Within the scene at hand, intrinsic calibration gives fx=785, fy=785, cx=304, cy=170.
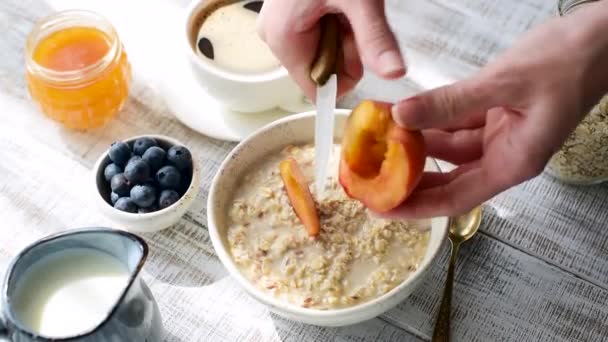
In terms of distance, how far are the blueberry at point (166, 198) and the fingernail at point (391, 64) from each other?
362 millimetres

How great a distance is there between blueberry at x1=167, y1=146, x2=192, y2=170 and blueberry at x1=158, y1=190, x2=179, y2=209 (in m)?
0.04

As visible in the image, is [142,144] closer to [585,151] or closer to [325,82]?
[325,82]

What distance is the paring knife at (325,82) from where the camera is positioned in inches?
34.0

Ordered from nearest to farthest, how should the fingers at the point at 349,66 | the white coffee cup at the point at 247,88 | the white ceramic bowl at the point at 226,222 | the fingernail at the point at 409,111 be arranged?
the fingernail at the point at 409,111 < the white ceramic bowl at the point at 226,222 < the fingers at the point at 349,66 < the white coffee cup at the point at 247,88

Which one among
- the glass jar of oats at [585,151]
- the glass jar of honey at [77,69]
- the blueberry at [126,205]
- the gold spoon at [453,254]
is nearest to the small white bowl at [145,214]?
the blueberry at [126,205]

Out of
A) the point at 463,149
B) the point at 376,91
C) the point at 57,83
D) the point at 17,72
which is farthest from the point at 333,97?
the point at 17,72

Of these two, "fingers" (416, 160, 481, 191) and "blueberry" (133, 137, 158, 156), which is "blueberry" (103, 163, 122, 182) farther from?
"fingers" (416, 160, 481, 191)

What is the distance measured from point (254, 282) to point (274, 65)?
1.11 feet

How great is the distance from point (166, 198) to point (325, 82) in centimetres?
27

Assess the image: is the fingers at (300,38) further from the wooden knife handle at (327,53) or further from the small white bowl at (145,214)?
the small white bowl at (145,214)

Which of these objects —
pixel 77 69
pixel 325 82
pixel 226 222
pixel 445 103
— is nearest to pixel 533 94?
pixel 445 103

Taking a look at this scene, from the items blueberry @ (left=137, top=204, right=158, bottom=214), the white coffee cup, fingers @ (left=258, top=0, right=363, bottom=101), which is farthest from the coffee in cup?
blueberry @ (left=137, top=204, right=158, bottom=214)

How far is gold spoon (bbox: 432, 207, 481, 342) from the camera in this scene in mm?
912

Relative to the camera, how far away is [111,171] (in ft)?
3.33
